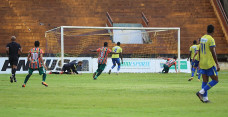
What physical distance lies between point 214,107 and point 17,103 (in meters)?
4.44

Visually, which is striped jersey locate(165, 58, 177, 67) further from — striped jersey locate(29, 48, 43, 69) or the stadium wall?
striped jersey locate(29, 48, 43, 69)

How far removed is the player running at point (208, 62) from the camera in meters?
11.5

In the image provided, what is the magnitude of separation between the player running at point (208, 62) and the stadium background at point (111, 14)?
2669cm

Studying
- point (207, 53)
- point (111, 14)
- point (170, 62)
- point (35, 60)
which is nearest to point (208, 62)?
point (207, 53)

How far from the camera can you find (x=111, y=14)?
41.6m

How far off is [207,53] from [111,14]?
30161 mm

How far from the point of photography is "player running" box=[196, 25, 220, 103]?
37.7ft

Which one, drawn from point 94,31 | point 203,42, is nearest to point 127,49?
point 94,31

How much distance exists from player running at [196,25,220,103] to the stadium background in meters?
26.7

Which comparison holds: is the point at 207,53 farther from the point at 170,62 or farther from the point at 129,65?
the point at 129,65

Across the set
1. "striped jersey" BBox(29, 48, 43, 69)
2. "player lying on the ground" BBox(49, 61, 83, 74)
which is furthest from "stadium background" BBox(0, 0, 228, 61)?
"striped jersey" BBox(29, 48, 43, 69)

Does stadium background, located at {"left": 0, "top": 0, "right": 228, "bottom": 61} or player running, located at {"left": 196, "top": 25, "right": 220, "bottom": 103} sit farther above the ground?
stadium background, located at {"left": 0, "top": 0, "right": 228, "bottom": 61}

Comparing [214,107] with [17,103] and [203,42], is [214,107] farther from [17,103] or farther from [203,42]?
[17,103]

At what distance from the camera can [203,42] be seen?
A: 11766 millimetres
